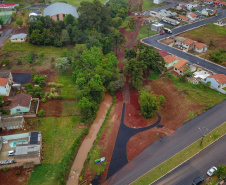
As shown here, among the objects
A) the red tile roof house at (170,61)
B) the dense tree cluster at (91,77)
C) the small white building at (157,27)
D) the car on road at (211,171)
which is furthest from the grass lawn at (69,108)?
the small white building at (157,27)

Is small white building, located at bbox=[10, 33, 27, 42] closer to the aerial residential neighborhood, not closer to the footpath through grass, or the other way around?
the aerial residential neighborhood

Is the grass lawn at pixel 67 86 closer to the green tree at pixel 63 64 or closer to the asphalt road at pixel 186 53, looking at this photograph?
the green tree at pixel 63 64

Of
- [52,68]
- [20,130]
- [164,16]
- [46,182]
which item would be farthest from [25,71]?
[164,16]

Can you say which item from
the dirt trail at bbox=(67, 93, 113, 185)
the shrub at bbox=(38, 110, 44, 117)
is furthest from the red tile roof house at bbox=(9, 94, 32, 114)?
the dirt trail at bbox=(67, 93, 113, 185)

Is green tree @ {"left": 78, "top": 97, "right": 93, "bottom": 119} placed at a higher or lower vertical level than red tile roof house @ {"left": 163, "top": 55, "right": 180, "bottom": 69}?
lower

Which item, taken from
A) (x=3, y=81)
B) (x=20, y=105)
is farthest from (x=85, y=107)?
(x=3, y=81)

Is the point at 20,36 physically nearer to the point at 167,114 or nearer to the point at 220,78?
the point at 167,114
